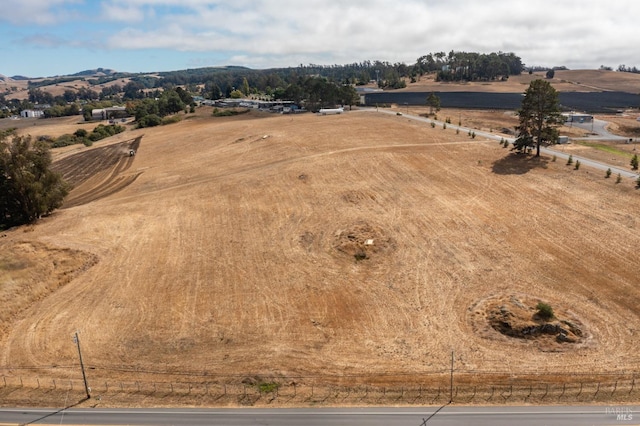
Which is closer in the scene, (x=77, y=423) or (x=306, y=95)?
(x=77, y=423)

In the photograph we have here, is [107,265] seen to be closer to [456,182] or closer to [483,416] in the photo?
[483,416]

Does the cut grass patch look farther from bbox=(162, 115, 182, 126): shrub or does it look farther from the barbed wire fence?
bbox=(162, 115, 182, 126): shrub

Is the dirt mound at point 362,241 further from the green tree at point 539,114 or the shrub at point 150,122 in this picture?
the shrub at point 150,122

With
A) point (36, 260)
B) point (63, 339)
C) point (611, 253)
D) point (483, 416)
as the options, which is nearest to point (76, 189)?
point (36, 260)

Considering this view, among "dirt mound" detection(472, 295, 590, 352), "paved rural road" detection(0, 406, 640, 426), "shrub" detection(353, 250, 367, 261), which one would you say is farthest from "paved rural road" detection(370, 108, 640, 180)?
"paved rural road" detection(0, 406, 640, 426)

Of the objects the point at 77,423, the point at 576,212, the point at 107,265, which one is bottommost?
the point at 77,423

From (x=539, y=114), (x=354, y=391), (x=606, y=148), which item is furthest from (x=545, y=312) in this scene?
(x=606, y=148)
